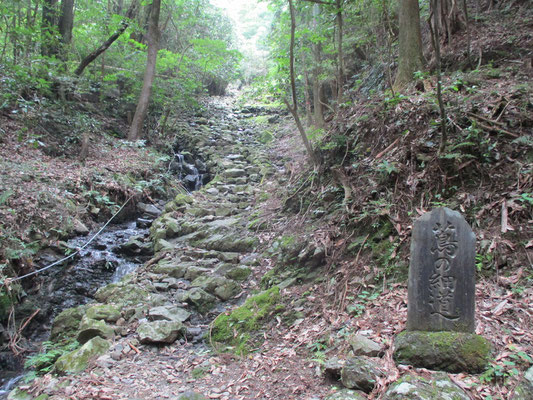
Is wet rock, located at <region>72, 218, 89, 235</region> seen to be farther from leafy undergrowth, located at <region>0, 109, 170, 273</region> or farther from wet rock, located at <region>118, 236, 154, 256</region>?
wet rock, located at <region>118, 236, 154, 256</region>

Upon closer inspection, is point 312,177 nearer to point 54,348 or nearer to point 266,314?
point 266,314

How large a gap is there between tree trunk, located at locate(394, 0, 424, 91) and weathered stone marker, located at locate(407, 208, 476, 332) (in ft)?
15.7

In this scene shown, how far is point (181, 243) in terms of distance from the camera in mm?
7906

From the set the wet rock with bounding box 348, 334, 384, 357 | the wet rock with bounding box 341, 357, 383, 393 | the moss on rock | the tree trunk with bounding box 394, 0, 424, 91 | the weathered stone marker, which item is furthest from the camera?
the tree trunk with bounding box 394, 0, 424, 91

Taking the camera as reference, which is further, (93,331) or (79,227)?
(79,227)

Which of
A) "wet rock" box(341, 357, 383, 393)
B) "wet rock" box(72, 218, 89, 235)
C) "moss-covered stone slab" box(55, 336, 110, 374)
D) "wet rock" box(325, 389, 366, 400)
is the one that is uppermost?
"wet rock" box(72, 218, 89, 235)

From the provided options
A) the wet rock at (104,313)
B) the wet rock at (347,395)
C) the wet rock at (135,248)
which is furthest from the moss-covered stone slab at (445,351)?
the wet rock at (135,248)

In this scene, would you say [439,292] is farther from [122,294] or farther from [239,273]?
[122,294]

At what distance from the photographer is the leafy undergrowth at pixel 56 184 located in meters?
6.25

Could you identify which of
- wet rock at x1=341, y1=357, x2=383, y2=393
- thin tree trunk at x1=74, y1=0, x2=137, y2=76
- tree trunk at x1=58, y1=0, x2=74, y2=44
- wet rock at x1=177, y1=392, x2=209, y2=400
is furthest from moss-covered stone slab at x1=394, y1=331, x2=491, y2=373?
tree trunk at x1=58, y1=0, x2=74, y2=44

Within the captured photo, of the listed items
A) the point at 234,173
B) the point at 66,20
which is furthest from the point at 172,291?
the point at 66,20

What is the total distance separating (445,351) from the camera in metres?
2.84

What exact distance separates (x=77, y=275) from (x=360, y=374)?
5978 millimetres

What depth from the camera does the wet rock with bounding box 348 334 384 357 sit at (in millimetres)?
3199
